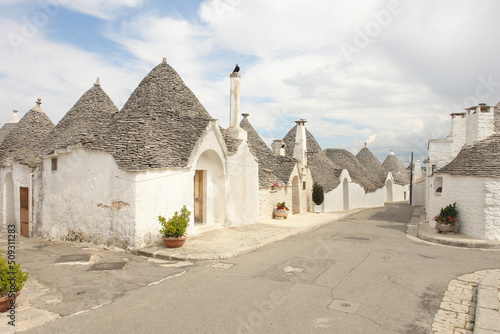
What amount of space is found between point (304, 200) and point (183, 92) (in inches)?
495

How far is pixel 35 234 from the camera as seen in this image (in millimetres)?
12547

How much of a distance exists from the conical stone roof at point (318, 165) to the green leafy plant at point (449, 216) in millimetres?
12005

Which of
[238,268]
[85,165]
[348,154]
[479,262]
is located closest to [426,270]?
[479,262]

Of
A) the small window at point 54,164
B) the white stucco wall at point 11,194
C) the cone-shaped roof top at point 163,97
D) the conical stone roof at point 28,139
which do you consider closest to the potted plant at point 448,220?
the cone-shaped roof top at point 163,97

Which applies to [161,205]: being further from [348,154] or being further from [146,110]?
[348,154]

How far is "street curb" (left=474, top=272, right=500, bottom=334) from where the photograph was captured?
15.1ft

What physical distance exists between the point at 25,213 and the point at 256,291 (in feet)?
37.4

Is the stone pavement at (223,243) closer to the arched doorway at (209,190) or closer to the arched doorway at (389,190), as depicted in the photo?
the arched doorway at (209,190)

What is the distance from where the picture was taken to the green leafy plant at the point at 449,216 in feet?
40.0

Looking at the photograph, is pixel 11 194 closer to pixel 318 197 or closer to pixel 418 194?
pixel 318 197

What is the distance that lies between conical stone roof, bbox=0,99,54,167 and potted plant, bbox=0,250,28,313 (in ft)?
30.9

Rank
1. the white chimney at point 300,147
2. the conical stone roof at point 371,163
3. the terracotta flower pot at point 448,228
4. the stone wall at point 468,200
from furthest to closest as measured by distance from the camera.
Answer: the conical stone roof at point 371,163, the white chimney at point 300,147, the terracotta flower pot at point 448,228, the stone wall at point 468,200

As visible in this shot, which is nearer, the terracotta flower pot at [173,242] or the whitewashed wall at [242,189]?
the terracotta flower pot at [173,242]

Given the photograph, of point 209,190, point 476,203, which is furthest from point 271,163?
point 476,203
